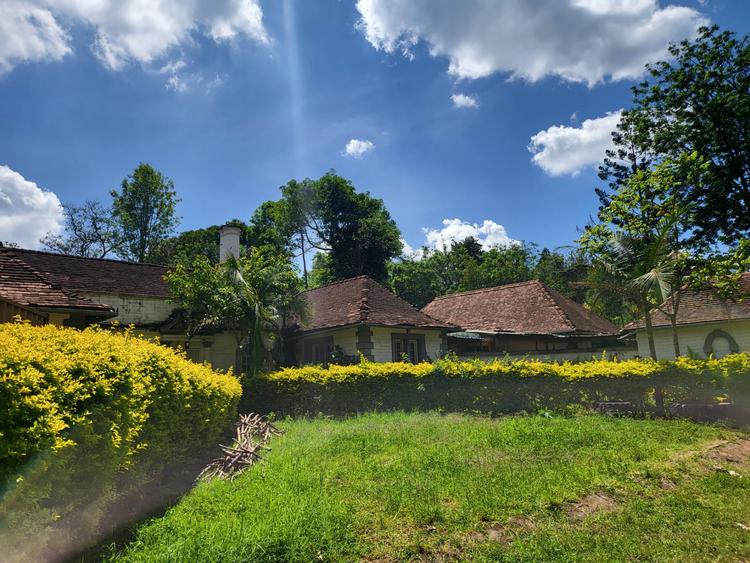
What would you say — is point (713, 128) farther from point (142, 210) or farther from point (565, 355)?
point (142, 210)

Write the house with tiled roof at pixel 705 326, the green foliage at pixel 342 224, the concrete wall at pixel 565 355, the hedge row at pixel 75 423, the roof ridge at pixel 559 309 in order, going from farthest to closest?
the green foliage at pixel 342 224, the roof ridge at pixel 559 309, the concrete wall at pixel 565 355, the house with tiled roof at pixel 705 326, the hedge row at pixel 75 423

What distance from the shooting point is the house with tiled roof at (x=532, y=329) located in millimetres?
21898

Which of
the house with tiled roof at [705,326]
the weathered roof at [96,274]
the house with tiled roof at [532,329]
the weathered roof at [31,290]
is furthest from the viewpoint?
the house with tiled roof at [532,329]

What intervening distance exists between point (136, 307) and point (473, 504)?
17.0m

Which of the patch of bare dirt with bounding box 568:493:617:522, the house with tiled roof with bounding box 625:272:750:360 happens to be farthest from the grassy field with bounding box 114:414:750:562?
the house with tiled roof with bounding box 625:272:750:360

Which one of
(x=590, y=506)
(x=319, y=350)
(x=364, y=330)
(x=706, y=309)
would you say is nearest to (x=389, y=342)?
(x=364, y=330)

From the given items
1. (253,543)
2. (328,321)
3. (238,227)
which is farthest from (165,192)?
(253,543)

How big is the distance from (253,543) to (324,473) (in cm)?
229

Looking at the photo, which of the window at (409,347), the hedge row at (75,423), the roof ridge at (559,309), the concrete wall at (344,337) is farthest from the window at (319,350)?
the hedge row at (75,423)

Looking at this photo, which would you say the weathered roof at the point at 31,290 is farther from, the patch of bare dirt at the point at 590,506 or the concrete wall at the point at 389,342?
the patch of bare dirt at the point at 590,506

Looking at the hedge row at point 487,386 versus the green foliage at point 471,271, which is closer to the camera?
the hedge row at point 487,386

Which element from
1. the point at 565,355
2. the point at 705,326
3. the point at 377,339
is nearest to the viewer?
the point at 377,339

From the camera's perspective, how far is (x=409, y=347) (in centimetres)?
1948

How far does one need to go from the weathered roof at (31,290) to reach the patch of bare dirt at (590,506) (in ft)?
34.7
